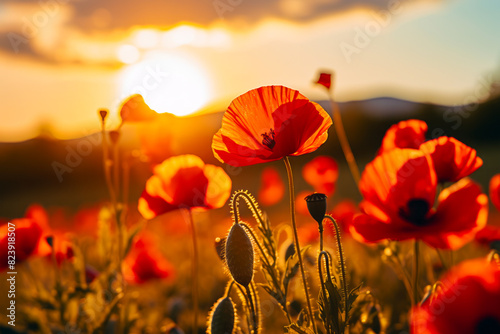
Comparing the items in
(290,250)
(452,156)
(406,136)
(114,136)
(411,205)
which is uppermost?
(114,136)

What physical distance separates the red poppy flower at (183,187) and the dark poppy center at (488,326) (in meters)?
1.06

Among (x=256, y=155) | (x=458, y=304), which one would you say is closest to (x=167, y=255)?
(x=256, y=155)

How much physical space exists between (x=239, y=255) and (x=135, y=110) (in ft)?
3.15

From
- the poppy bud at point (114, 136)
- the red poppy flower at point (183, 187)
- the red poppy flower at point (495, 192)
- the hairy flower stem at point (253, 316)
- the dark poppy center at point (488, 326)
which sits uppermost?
the poppy bud at point (114, 136)

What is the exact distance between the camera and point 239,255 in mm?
1235

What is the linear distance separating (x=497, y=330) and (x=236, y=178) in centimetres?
1990

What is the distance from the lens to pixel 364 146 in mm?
25359

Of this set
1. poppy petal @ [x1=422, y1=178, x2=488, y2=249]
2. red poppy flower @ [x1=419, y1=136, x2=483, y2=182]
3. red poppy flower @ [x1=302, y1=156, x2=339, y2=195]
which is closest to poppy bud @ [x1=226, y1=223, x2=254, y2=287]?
poppy petal @ [x1=422, y1=178, x2=488, y2=249]

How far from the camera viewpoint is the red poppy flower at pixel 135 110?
194 cm

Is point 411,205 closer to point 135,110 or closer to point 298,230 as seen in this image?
point 298,230

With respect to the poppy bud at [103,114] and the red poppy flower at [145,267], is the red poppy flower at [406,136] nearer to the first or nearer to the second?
the poppy bud at [103,114]

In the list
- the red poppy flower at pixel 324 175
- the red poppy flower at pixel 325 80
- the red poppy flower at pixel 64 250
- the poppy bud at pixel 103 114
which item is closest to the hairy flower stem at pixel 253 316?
the red poppy flower at pixel 325 80

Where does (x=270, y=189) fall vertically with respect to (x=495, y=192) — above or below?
above

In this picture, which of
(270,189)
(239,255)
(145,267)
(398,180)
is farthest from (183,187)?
(270,189)
